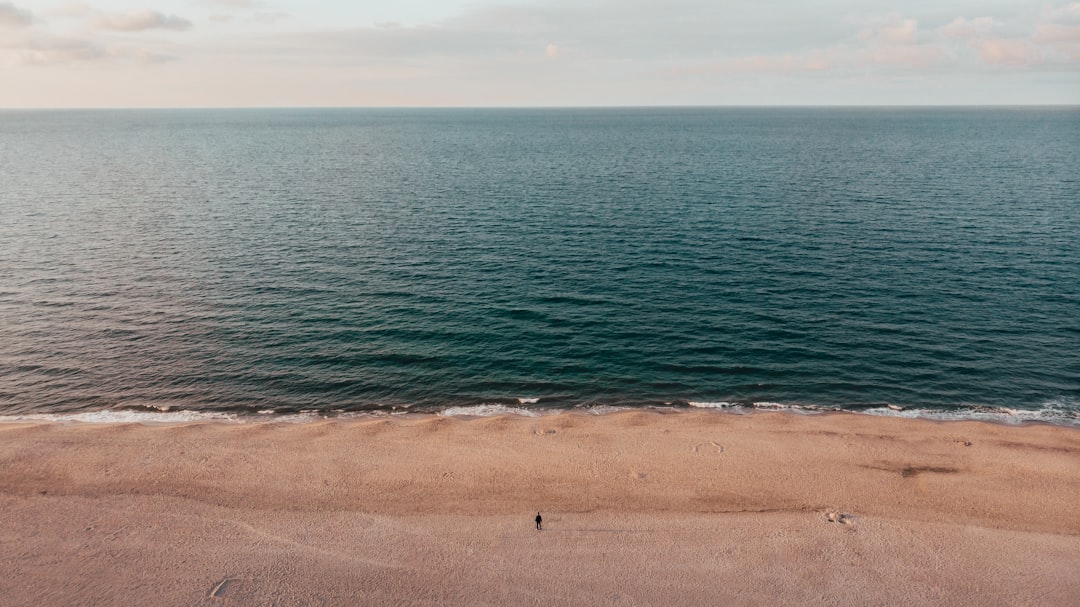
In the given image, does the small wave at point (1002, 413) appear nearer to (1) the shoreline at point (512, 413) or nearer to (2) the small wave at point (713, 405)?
(1) the shoreline at point (512, 413)

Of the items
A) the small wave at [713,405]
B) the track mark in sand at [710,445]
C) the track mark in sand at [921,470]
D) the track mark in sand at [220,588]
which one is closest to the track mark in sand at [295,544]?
the track mark in sand at [220,588]

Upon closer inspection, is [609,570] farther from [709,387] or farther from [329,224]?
[329,224]

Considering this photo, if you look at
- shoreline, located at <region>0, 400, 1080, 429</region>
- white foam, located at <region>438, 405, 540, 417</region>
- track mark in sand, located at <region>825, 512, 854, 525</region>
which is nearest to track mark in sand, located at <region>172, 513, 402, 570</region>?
shoreline, located at <region>0, 400, 1080, 429</region>

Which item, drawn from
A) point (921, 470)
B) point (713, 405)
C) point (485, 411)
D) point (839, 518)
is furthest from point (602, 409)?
point (921, 470)

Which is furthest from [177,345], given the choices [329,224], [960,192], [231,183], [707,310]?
[960,192]

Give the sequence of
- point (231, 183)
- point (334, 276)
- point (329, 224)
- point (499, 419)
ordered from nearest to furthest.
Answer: point (499, 419) → point (334, 276) → point (329, 224) → point (231, 183)

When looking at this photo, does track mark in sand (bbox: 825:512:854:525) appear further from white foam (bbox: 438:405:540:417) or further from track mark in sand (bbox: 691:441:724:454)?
white foam (bbox: 438:405:540:417)
